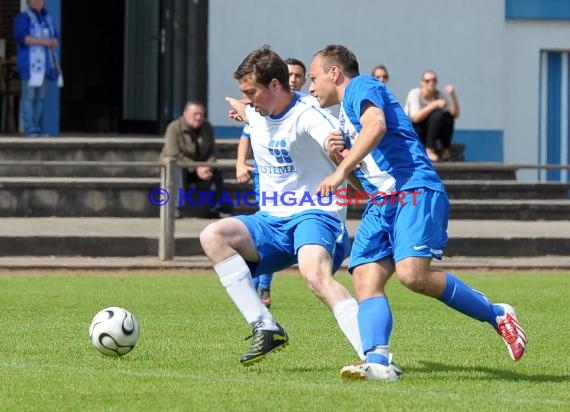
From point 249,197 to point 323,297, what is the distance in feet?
36.3

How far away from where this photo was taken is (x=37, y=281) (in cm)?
1426

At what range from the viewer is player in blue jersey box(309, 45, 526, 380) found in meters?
7.55

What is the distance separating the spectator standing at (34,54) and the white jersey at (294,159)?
11800mm

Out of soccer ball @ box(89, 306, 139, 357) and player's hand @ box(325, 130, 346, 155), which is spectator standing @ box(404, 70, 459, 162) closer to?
soccer ball @ box(89, 306, 139, 357)

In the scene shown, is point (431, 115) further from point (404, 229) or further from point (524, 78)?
point (404, 229)

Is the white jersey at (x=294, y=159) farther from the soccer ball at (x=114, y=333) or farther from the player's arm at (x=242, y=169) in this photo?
the player's arm at (x=242, y=169)

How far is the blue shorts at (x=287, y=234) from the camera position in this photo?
8.13m

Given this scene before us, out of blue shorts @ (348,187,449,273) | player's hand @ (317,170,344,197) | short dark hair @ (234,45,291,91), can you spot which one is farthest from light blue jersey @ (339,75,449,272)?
short dark hair @ (234,45,291,91)

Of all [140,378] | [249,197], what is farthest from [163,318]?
[249,197]

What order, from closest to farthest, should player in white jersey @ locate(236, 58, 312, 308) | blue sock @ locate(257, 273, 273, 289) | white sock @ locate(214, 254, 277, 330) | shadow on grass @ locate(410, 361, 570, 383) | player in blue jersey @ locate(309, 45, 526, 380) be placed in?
player in blue jersey @ locate(309, 45, 526, 380) < shadow on grass @ locate(410, 361, 570, 383) < white sock @ locate(214, 254, 277, 330) < player in white jersey @ locate(236, 58, 312, 308) < blue sock @ locate(257, 273, 273, 289)

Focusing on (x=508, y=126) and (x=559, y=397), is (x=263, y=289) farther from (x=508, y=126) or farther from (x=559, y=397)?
(x=508, y=126)

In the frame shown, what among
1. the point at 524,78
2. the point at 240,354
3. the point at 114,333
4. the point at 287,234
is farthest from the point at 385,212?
the point at 524,78

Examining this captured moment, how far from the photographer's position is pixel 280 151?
8.32 meters

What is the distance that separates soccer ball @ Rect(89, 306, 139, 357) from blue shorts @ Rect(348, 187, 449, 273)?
1457 mm
